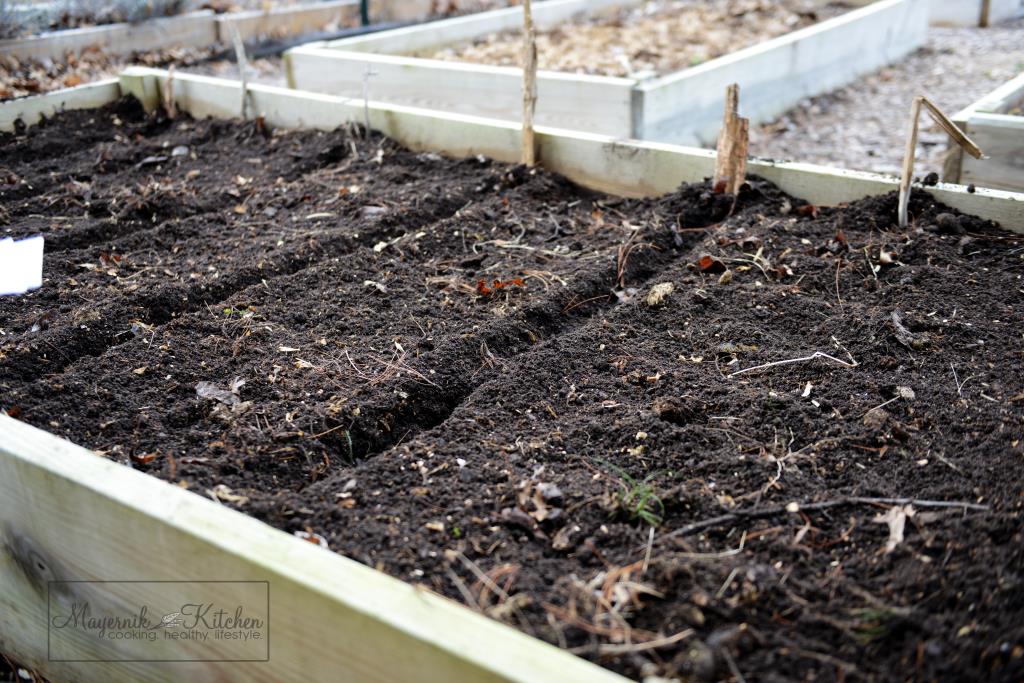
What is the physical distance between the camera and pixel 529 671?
52.7 inches

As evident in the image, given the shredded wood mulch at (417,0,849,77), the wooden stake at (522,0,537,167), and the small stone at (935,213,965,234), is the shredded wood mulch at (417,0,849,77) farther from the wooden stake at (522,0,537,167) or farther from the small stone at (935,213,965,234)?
the small stone at (935,213,965,234)

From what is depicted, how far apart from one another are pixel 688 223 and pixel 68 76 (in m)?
4.92

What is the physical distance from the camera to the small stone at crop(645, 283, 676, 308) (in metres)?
2.92

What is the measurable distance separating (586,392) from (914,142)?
5.05 feet

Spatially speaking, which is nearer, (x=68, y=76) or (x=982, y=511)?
(x=982, y=511)

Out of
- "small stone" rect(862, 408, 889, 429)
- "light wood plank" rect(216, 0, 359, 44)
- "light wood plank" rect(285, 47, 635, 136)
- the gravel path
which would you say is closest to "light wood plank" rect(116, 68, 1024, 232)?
"light wood plank" rect(285, 47, 635, 136)

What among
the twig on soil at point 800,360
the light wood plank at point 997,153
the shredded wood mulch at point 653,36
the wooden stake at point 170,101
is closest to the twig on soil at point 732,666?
the twig on soil at point 800,360

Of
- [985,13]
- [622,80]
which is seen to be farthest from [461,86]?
[985,13]

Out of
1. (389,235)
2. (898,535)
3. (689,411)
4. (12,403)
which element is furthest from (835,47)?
(12,403)

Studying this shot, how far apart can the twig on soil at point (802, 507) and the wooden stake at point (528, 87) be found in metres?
2.37

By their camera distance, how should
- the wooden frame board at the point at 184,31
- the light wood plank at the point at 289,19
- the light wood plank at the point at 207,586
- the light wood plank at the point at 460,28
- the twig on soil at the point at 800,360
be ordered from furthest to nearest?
the light wood plank at the point at 289,19 < the light wood plank at the point at 460,28 < the wooden frame board at the point at 184,31 < the twig on soil at the point at 800,360 < the light wood plank at the point at 207,586

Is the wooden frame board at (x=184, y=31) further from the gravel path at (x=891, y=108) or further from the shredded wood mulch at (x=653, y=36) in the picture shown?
the gravel path at (x=891, y=108)

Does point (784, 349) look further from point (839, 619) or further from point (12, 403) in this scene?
point (12, 403)

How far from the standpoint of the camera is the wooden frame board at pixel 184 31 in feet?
21.8
